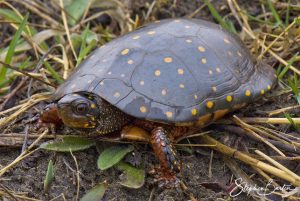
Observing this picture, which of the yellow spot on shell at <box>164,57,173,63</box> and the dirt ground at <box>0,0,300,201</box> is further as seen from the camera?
the yellow spot on shell at <box>164,57,173,63</box>

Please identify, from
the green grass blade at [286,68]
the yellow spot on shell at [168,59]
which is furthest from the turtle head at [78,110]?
the green grass blade at [286,68]

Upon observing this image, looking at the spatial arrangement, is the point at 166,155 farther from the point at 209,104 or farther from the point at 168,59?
the point at 168,59

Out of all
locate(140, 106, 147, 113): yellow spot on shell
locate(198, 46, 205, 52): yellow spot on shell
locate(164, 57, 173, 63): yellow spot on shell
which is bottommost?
locate(140, 106, 147, 113): yellow spot on shell

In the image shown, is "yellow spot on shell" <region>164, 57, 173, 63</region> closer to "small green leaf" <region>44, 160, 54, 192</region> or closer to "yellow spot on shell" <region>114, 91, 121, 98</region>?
"yellow spot on shell" <region>114, 91, 121, 98</region>

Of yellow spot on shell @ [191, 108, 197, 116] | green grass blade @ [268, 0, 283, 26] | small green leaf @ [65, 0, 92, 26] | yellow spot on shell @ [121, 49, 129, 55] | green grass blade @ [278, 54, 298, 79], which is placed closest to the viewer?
yellow spot on shell @ [191, 108, 197, 116]

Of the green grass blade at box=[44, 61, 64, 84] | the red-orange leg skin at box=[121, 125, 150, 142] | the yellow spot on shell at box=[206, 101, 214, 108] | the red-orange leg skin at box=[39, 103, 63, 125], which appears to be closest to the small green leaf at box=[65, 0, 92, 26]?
the green grass blade at box=[44, 61, 64, 84]

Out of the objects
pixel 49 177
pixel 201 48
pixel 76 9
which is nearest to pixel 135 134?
pixel 49 177
